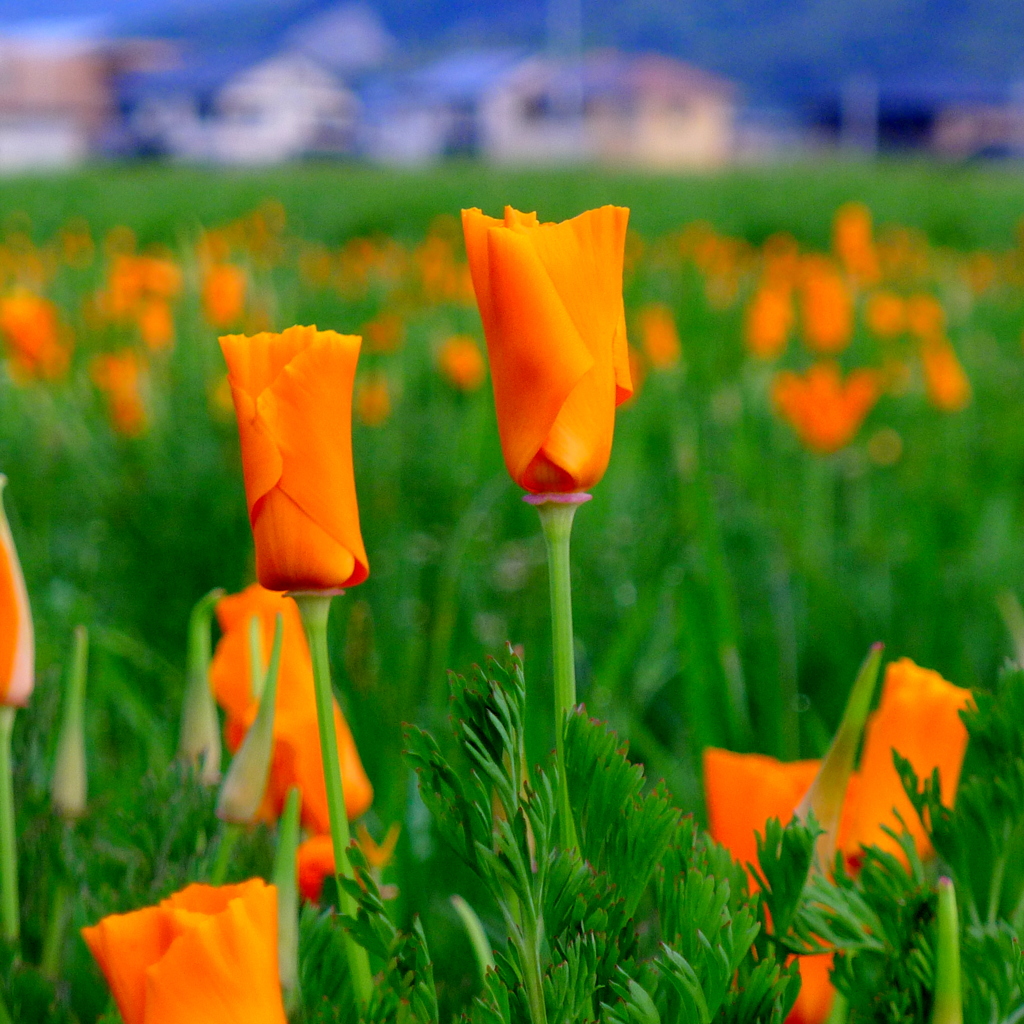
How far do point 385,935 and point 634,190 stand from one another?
34.6 ft

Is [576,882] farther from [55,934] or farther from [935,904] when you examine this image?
[55,934]

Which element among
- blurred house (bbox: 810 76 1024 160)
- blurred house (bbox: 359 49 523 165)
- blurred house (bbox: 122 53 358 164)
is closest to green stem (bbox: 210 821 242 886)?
blurred house (bbox: 122 53 358 164)

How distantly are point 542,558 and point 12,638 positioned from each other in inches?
49.4

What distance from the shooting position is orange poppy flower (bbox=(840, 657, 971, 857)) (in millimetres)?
514

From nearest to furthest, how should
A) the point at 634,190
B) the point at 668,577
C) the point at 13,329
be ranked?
1. the point at 668,577
2. the point at 13,329
3. the point at 634,190

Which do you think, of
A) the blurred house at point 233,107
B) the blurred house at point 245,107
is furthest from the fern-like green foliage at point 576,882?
the blurred house at point 233,107

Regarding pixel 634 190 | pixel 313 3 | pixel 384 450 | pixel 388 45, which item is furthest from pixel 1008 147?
pixel 313 3

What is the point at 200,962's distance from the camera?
0.36 m

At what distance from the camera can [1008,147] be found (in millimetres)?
59625

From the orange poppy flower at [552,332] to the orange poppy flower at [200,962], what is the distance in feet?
0.52

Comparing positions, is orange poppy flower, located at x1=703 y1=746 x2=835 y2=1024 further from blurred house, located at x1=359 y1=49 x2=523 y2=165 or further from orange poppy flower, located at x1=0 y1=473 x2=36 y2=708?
blurred house, located at x1=359 y1=49 x2=523 y2=165

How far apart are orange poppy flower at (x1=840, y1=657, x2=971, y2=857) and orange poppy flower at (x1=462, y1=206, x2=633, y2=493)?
18cm

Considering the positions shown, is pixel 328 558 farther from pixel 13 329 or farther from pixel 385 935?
pixel 13 329

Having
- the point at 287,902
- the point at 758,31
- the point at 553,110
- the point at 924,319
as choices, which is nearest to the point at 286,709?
the point at 287,902
